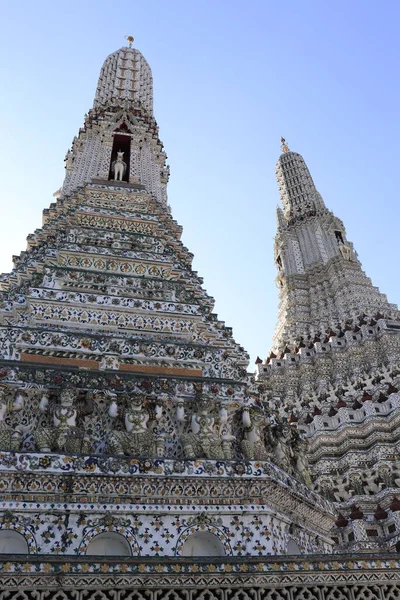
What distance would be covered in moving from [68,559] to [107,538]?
1.87m

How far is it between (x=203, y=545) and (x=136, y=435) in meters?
1.77

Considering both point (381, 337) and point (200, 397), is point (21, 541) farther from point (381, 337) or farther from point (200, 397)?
point (381, 337)

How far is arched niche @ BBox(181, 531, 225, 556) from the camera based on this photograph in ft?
25.0

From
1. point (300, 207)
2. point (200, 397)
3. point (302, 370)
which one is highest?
point (300, 207)

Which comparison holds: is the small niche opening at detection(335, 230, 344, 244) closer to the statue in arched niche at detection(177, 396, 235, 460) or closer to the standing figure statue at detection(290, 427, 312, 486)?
the standing figure statue at detection(290, 427, 312, 486)

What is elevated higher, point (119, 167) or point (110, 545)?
point (119, 167)

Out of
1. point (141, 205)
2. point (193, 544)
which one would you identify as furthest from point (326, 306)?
point (193, 544)

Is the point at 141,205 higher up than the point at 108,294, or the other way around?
the point at 141,205

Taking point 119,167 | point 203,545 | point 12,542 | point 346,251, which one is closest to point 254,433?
point 203,545

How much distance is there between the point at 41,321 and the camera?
10477mm

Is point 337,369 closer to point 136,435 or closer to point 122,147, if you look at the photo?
point 122,147

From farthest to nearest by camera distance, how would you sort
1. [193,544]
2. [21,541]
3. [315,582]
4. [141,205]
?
1. [141,205]
2. [193,544]
3. [21,541]
4. [315,582]

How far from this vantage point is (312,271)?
3438cm

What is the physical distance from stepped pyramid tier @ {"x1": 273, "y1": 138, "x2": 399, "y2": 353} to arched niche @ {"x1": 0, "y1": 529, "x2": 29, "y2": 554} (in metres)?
22.6
